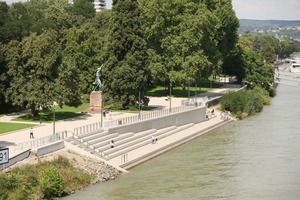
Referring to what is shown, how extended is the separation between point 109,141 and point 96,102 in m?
11.3

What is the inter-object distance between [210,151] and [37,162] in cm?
1652

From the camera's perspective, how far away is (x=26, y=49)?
150ft

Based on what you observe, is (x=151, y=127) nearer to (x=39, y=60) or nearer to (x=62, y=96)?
(x=62, y=96)

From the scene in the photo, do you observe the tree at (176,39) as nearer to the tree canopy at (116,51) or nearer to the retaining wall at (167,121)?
the tree canopy at (116,51)

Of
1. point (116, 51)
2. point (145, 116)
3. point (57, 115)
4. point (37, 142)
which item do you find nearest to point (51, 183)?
point (37, 142)

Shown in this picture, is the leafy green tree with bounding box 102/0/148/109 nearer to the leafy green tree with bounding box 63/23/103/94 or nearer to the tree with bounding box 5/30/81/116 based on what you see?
the tree with bounding box 5/30/81/116

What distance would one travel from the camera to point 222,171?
36062mm

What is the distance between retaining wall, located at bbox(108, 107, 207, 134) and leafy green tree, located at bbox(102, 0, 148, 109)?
411 cm

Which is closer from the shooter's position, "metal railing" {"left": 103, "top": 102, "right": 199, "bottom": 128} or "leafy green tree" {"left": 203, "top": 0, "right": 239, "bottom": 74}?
"metal railing" {"left": 103, "top": 102, "right": 199, "bottom": 128}

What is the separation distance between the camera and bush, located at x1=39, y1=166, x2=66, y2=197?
2816cm

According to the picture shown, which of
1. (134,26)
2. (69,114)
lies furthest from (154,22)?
(69,114)

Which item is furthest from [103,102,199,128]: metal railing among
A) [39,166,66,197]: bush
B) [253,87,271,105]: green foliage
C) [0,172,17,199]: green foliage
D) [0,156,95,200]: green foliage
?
[253,87,271,105]: green foliage

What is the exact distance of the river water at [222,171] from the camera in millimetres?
30234

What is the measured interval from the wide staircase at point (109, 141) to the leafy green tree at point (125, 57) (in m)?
6.44
